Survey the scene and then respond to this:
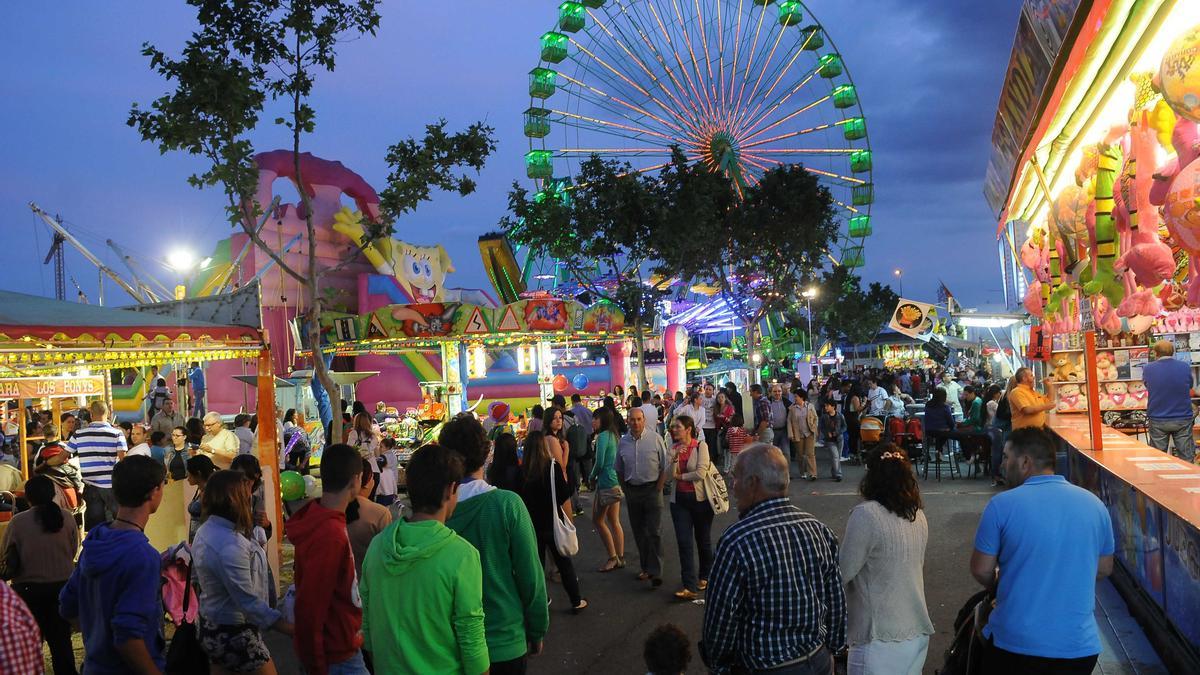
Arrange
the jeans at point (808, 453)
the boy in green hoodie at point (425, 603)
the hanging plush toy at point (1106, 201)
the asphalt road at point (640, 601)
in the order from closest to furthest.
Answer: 1. the boy in green hoodie at point (425, 603)
2. the hanging plush toy at point (1106, 201)
3. the asphalt road at point (640, 601)
4. the jeans at point (808, 453)

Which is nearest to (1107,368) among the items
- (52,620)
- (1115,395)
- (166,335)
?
(1115,395)

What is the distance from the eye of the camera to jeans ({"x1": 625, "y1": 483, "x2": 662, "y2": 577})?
7457 mm

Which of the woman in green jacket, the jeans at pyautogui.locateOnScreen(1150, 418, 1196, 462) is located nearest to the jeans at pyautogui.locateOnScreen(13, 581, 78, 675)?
the woman in green jacket

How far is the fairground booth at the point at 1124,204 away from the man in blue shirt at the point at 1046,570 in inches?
55.9

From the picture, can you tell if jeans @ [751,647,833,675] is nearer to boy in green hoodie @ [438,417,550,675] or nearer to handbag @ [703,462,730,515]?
boy in green hoodie @ [438,417,550,675]

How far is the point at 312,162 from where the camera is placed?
1162 inches

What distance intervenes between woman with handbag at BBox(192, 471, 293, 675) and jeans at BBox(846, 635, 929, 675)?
7.38 ft

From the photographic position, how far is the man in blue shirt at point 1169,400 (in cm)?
821

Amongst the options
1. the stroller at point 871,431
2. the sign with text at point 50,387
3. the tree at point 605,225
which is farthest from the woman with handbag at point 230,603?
the tree at point 605,225

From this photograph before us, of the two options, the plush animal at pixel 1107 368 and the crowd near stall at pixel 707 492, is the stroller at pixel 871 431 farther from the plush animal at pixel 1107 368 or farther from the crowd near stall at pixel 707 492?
the plush animal at pixel 1107 368

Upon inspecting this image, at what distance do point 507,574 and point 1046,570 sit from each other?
1.94 m

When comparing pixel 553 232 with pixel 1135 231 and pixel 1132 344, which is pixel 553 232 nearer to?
pixel 1132 344

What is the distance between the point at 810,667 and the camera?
9.48 feet

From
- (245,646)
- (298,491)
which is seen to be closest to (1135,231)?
(245,646)
